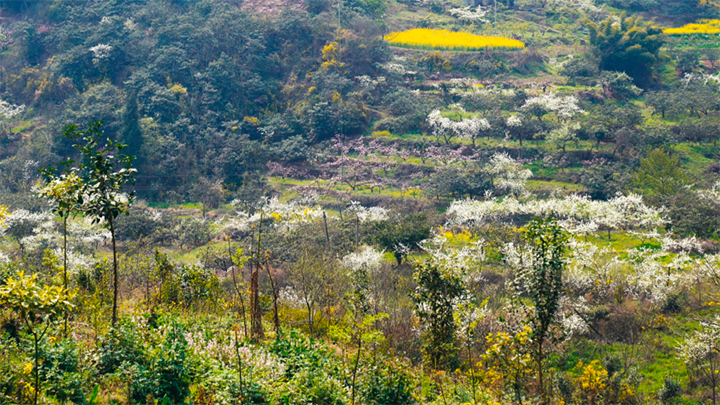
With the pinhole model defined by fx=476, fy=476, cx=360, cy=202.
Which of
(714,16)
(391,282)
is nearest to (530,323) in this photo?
(391,282)

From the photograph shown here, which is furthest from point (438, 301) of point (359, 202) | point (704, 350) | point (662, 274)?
point (359, 202)

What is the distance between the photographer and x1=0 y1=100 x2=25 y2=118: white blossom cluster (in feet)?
145

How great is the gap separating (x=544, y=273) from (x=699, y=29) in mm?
62179

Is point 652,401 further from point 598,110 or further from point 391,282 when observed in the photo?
point 598,110

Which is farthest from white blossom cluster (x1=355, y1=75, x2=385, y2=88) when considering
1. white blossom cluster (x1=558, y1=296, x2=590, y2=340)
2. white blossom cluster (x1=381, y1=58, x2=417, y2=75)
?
white blossom cluster (x1=558, y1=296, x2=590, y2=340)

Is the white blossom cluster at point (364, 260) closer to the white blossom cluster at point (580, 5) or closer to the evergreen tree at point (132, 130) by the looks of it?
the evergreen tree at point (132, 130)

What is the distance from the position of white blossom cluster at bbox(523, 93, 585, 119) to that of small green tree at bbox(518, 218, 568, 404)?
31.8 meters

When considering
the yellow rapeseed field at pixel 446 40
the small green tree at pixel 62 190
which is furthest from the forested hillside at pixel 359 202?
the yellow rapeseed field at pixel 446 40

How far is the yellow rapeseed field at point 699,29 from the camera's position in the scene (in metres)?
54.5

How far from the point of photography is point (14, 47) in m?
A: 51.0

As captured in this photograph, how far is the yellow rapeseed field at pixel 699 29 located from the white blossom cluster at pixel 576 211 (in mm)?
38154

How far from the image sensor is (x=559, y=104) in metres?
39.1

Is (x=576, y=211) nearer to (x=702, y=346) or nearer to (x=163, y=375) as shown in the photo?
(x=702, y=346)

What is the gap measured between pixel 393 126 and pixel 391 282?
21.5 meters
